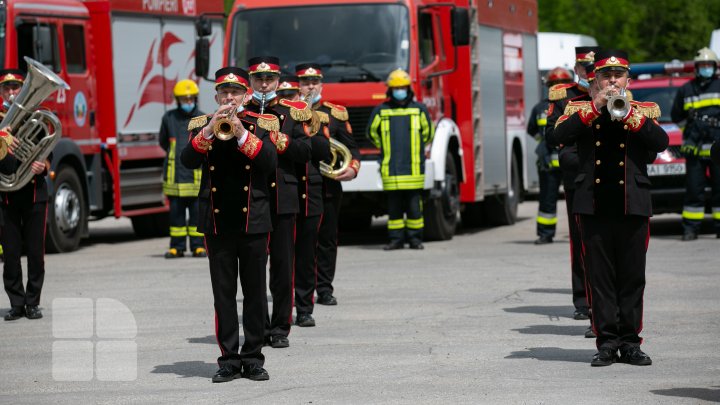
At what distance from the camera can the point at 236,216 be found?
→ 356 inches

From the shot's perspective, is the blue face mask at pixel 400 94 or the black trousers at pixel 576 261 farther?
the blue face mask at pixel 400 94

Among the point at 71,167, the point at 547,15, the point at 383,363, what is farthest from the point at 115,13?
the point at 547,15

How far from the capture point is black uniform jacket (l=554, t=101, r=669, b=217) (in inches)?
364

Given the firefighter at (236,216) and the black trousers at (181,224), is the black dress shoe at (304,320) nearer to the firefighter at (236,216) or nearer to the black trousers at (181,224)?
the firefighter at (236,216)

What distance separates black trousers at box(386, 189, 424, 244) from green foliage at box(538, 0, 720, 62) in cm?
3128

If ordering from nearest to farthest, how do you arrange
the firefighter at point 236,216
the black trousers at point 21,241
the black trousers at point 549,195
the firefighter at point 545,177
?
1. the firefighter at point 236,216
2. the black trousers at point 21,241
3. the firefighter at point 545,177
4. the black trousers at point 549,195

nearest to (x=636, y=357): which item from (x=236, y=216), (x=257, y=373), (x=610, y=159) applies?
(x=610, y=159)

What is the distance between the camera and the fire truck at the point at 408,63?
18.4 meters

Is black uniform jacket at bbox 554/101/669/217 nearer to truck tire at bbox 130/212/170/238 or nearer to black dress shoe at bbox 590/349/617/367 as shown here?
black dress shoe at bbox 590/349/617/367

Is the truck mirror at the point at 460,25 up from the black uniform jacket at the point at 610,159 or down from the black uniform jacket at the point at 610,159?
up

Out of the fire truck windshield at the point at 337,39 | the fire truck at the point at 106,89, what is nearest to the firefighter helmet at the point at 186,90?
the fire truck windshield at the point at 337,39

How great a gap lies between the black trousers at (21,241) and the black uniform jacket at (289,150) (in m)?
3.03

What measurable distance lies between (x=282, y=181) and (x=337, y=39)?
330 inches

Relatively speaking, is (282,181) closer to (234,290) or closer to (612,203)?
(234,290)
